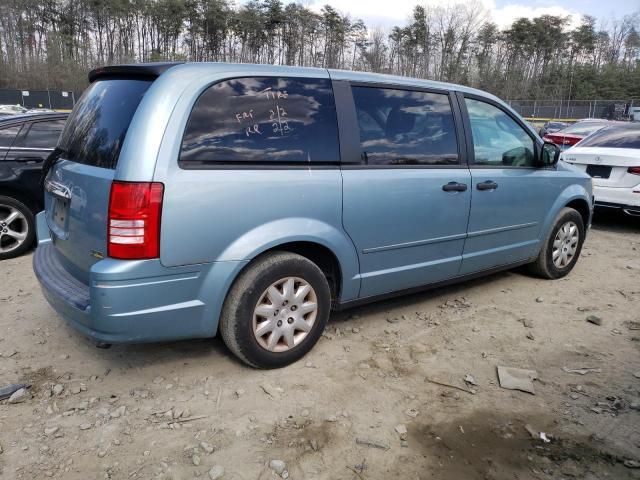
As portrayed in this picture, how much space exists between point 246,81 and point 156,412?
1.98 m

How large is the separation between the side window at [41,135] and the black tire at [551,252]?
18.1ft

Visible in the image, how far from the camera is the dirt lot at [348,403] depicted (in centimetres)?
244

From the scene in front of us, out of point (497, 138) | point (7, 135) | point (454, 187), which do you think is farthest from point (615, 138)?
point (7, 135)

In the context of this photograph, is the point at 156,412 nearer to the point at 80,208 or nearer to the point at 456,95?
the point at 80,208

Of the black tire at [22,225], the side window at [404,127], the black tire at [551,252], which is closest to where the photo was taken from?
the side window at [404,127]

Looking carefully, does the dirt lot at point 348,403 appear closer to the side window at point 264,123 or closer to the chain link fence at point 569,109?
the side window at point 264,123

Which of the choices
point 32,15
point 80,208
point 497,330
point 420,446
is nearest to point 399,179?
point 497,330

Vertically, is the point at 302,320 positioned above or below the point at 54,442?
above

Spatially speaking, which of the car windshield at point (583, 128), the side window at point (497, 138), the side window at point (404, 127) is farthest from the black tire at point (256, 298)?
the car windshield at point (583, 128)

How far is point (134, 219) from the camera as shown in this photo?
255 cm

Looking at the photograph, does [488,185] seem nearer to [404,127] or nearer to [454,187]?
[454,187]

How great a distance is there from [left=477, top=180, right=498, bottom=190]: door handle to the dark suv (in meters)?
4.81

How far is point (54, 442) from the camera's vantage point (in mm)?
2562

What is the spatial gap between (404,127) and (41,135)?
4567 mm
